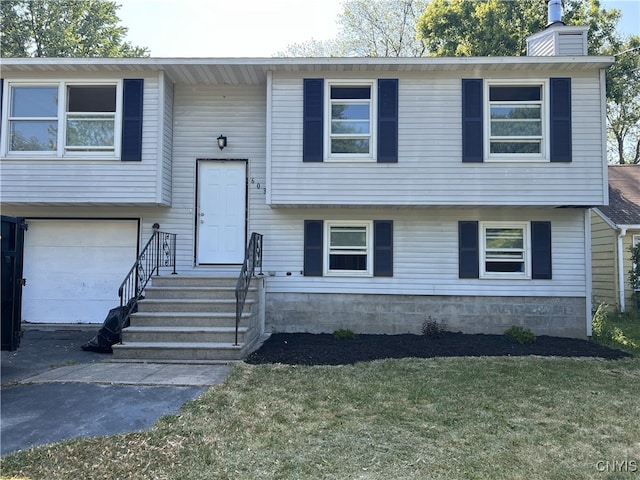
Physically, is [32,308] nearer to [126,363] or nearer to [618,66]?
[126,363]

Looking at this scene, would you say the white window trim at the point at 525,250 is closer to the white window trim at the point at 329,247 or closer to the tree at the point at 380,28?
the white window trim at the point at 329,247

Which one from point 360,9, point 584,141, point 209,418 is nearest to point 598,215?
point 584,141

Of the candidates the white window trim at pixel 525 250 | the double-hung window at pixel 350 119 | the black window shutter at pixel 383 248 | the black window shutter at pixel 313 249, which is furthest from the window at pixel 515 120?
the black window shutter at pixel 313 249

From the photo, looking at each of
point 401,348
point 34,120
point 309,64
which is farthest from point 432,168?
point 34,120

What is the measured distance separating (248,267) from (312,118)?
2986 mm

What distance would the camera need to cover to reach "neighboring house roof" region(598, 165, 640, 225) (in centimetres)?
1158

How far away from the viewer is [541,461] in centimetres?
302

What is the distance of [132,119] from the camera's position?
7.47 metres

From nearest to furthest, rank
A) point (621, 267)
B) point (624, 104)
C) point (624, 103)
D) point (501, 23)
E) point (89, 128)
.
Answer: point (89, 128) < point (621, 267) < point (501, 23) < point (624, 103) < point (624, 104)

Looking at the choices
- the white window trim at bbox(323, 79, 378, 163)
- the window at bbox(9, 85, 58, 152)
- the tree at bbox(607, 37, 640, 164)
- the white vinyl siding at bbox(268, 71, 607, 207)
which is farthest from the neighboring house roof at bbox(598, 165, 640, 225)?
the window at bbox(9, 85, 58, 152)

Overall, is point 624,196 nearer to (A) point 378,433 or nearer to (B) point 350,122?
(B) point 350,122

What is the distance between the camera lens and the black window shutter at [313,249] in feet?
25.9

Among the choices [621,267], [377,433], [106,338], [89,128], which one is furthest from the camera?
[621,267]

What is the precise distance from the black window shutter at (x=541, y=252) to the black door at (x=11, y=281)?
27.4 feet
